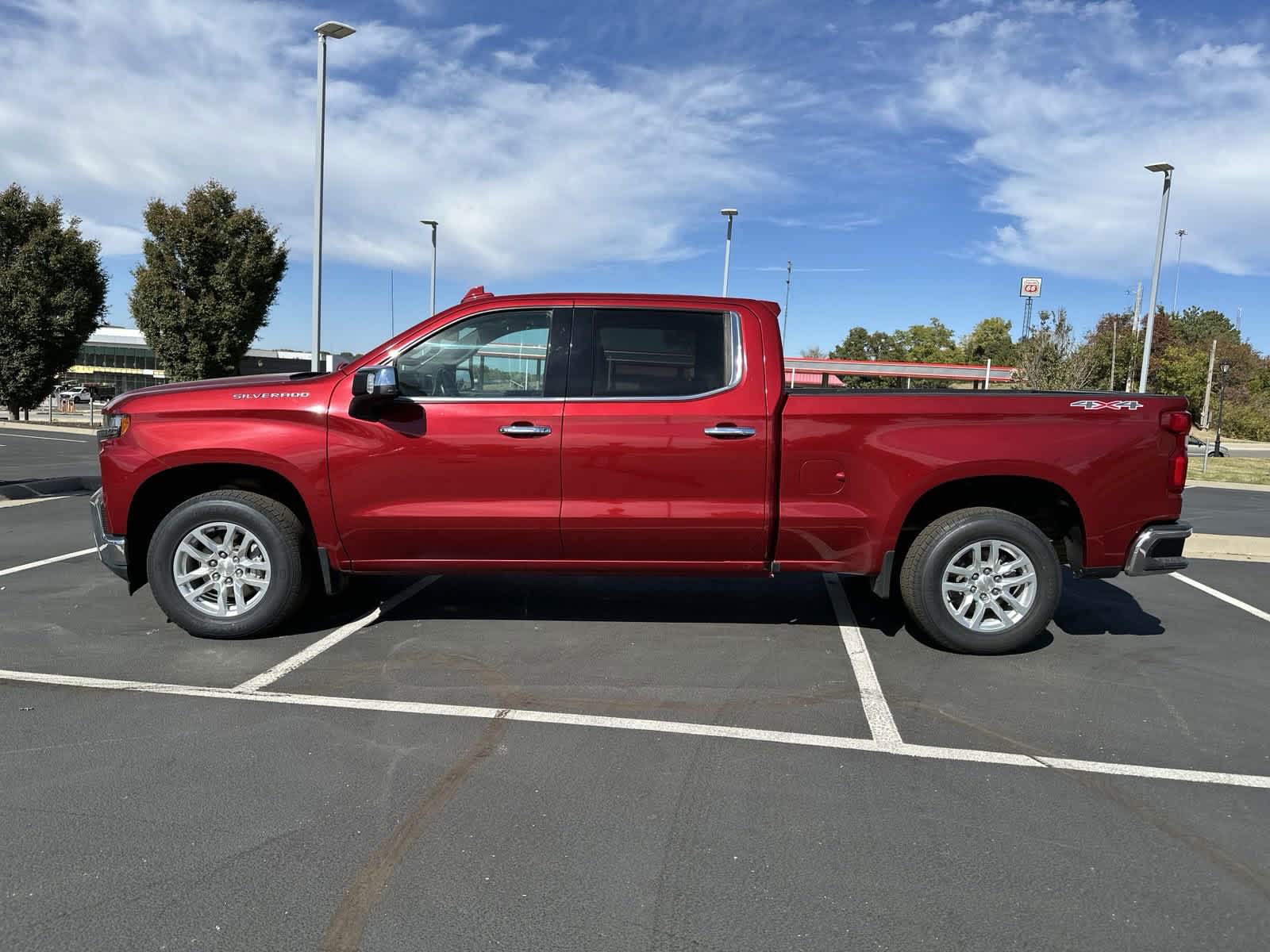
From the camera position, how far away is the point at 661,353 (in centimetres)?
500

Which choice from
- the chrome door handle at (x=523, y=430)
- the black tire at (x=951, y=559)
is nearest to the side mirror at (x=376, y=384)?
the chrome door handle at (x=523, y=430)

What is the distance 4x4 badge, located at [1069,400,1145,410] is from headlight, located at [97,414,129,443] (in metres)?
5.23

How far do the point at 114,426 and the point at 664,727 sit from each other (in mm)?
3595

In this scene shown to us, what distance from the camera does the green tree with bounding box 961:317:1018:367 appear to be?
94088 millimetres

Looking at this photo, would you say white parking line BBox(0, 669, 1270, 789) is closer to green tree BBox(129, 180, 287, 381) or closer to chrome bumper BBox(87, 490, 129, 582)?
chrome bumper BBox(87, 490, 129, 582)

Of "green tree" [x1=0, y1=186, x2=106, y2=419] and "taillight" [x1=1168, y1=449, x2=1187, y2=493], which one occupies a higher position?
"green tree" [x1=0, y1=186, x2=106, y2=419]

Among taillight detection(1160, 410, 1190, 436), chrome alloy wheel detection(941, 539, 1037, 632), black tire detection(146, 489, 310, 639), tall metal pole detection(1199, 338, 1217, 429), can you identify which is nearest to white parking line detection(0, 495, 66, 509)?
black tire detection(146, 489, 310, 639)

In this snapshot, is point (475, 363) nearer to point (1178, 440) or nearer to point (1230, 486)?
point (1178, 440)

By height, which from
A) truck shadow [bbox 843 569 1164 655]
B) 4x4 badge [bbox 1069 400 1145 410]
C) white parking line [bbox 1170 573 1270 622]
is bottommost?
truck shadow [bbox 843 569 1164 655]

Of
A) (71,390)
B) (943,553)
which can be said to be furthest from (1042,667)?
(71,390)

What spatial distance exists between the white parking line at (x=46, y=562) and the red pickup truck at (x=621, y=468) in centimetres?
225

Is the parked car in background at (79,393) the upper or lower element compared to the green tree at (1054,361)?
lower

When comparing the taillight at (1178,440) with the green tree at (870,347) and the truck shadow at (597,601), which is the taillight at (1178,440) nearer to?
the truck shadow at (597,601)

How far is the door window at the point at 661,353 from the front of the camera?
4.94 m
